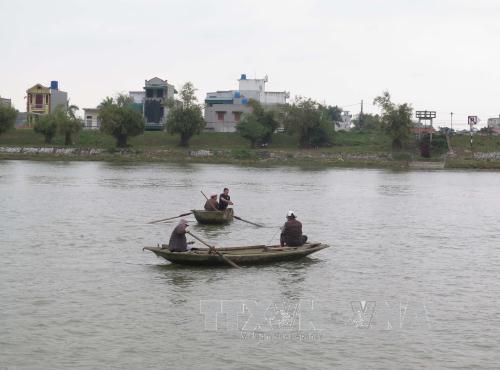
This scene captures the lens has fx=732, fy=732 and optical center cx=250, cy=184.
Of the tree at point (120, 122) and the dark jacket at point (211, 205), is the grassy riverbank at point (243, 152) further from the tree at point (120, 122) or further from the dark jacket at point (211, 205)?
the dark jacket at point (211, 205)

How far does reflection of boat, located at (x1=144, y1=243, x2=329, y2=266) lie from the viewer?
22.7m

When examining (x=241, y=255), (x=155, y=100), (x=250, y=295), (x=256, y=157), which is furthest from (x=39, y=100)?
(x=250, y=295)

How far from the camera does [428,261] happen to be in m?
26.7

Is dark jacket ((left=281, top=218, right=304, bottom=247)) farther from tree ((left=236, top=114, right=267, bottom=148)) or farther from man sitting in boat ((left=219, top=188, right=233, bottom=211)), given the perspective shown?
tree ((left=236, top=114, right=267, bottom=148))

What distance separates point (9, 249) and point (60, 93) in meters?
110

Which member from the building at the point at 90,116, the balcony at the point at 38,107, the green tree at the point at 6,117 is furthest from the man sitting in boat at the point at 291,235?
the building at the point at 90,116

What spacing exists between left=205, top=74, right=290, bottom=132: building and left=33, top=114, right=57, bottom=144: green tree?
88.2ft

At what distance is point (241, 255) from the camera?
2322 cm

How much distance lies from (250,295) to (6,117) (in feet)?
296

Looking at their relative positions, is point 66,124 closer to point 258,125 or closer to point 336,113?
point 258,125

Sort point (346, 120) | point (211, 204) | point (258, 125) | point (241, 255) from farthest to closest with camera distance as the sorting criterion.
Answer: point (346, 120) < point (258, 125) < point (211, 204) < point (241, 255)

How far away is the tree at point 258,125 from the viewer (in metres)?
105

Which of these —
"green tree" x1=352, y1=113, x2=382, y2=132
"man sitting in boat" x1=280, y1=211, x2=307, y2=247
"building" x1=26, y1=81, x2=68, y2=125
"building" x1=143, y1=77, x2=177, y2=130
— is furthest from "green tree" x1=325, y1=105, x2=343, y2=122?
"man sitting in boat" x1=280, y1=211, x2=307, y2=247

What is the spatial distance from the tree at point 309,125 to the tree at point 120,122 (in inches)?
857
